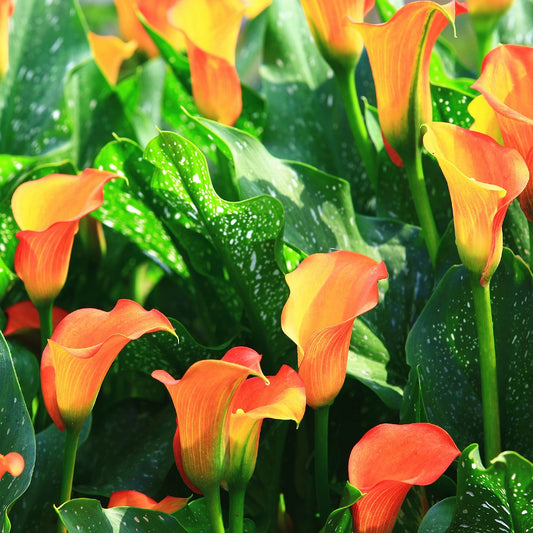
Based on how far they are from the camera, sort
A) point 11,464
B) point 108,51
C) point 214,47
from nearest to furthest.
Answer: point 11,464 → point 214,47 → point 108,51

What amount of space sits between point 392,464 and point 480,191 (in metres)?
0.13

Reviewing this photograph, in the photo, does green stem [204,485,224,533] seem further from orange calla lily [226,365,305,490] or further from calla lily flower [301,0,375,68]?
calla lily flower [301,0,375,68]

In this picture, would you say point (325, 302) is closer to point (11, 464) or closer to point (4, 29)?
point (11, 464)

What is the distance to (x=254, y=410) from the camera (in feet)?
1.10

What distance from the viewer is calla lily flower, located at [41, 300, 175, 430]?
0.37 m

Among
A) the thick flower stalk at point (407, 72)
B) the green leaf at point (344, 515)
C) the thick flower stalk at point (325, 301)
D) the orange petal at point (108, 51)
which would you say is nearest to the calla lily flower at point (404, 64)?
the thick flower stalk at point (407, 72)

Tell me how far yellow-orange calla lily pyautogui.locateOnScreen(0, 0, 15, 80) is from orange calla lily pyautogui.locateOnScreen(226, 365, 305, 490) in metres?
0.40

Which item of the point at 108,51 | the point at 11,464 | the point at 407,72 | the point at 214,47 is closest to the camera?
the point at 11,464

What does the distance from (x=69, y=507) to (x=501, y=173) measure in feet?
0.85

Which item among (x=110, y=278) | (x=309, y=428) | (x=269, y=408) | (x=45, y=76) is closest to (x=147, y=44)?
(x=45, y=76)

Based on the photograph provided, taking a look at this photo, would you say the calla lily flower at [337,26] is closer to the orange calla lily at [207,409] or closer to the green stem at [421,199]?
the green stem at [421,199]

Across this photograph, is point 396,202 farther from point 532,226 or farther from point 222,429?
point 222,429

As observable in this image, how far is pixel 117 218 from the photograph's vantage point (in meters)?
0.54

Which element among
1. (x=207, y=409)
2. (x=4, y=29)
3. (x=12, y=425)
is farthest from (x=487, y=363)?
(x=4, y=29)
